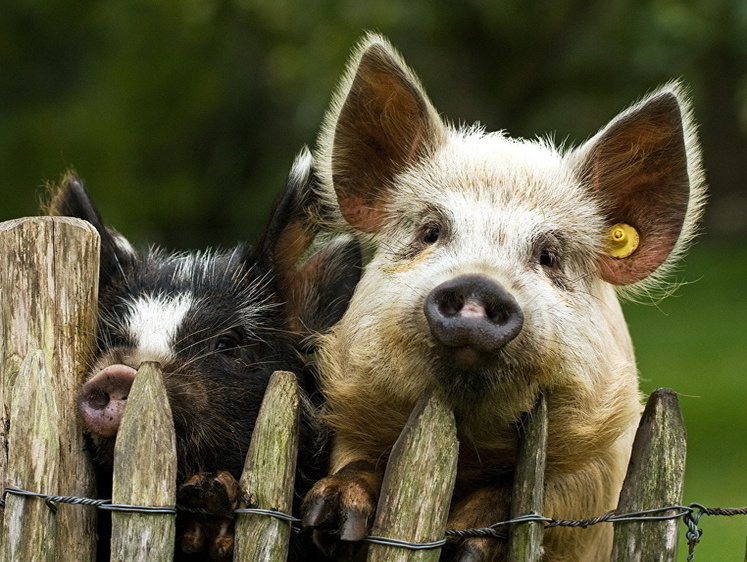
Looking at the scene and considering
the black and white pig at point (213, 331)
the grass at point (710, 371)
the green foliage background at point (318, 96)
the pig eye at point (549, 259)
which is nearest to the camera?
the black and white pig at point (213, 331)

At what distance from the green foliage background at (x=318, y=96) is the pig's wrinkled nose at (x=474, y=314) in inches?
197

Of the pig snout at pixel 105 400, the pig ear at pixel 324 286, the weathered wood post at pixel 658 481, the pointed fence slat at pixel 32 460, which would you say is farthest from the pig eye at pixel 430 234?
the pointed fence slat at pixel 32 460

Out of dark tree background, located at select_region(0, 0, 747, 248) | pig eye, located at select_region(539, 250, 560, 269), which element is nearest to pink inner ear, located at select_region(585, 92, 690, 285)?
pig eye, located at select_region(539, 250, 560, 269)

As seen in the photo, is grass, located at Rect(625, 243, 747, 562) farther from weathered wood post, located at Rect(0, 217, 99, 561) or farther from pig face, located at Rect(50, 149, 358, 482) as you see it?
weathered wood post, located at Rect(0, 217, 99, 561)

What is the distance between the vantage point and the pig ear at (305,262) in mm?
4715

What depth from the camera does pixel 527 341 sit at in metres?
3.77

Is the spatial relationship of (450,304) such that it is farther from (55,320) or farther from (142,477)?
(55,320)

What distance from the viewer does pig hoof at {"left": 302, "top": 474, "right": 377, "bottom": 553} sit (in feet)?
12.0

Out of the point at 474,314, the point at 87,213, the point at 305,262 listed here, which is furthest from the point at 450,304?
the point at 87,213

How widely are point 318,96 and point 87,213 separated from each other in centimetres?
723

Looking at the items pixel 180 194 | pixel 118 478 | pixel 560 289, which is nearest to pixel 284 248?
pixel 560 289

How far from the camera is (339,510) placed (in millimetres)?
3779

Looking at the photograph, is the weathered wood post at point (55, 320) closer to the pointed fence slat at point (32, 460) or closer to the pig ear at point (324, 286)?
the pointed fence slat at point (32, 460)

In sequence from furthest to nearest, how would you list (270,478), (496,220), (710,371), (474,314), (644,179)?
1. (710,371)
2. (644,179)
3. (496,220)
4. (270,478)
5. (474,314)
